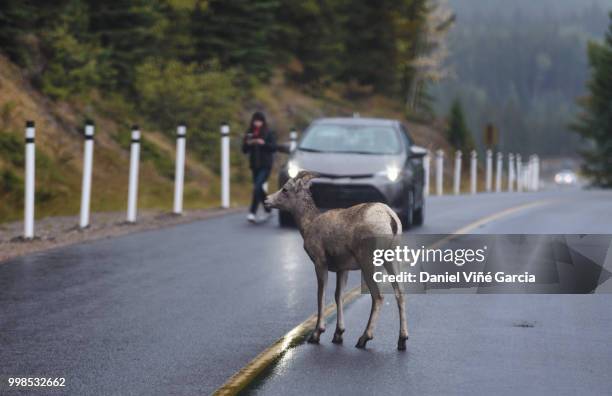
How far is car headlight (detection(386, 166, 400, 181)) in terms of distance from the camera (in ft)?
62.1

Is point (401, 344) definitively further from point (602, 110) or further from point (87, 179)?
point (602, 110)

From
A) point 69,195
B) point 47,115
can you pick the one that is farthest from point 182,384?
point 47,115

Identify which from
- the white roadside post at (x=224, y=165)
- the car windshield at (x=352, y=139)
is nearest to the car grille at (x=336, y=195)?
the car windshield at (x=352, y=139)

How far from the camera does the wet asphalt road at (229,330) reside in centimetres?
769

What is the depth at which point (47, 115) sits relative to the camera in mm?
26672

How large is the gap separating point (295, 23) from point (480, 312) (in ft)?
141

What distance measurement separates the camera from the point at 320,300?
859 centimetres

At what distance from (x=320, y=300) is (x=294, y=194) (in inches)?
32.6

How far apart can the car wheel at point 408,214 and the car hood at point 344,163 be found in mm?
576

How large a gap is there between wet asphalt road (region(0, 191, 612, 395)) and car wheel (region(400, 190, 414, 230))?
414 centimetres

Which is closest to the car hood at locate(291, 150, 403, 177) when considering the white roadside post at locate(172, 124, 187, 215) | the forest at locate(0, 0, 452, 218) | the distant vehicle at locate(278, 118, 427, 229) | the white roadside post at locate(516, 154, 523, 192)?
the distant vehicle at locate(278, 118, 427, 229)

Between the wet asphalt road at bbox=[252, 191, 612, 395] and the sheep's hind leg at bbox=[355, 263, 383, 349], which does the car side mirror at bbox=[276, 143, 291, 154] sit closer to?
the wet asphalt road at bbox=[252, 191, 612, 395]

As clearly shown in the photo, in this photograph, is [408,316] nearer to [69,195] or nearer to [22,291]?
[22,291]

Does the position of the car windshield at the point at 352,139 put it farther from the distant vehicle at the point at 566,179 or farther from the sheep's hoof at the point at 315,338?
the distant vehicle at the point at 566,179
